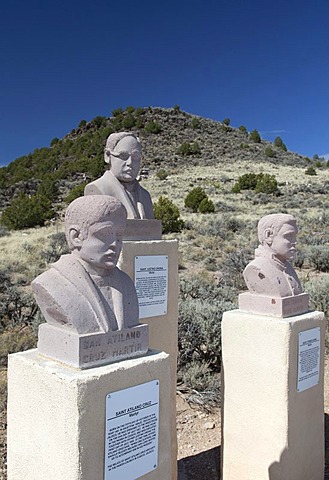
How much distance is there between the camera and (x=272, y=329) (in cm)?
339

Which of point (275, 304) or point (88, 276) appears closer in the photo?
point (88, 276)

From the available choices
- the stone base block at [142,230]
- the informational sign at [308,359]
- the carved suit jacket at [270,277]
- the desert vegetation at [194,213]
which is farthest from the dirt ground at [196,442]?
the stone base block at [142,230]

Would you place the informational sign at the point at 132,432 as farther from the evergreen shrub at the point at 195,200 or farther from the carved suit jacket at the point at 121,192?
the evergreen shrub at the point at 195,200

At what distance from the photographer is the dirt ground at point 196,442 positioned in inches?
164

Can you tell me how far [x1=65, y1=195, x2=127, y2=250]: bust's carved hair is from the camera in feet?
7.37

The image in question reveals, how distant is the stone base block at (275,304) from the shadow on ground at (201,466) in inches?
62.7

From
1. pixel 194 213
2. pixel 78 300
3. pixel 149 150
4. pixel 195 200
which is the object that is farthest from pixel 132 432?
pixel 149 150

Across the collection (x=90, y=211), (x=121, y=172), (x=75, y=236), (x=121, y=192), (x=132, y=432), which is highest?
(x=121, y=172)

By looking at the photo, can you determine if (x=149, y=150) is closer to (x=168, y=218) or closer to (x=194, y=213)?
(x=194, y=213)

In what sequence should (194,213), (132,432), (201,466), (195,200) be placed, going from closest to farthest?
(132,432) → (201,466) → (194,213) → (195,200)

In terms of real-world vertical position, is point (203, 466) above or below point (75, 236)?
below

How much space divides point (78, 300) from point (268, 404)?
1941 millimetres

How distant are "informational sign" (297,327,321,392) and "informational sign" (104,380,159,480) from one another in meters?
1.51

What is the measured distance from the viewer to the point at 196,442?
184 inches
